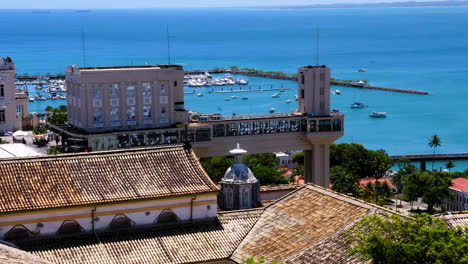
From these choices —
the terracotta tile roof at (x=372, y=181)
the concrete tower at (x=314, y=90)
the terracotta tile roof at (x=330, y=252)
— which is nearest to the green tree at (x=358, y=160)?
the terracotta tile roof at (x=372, y=181)

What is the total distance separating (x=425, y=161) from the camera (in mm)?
107875

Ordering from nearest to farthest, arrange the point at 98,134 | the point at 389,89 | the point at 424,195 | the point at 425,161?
the point at 98,134, the point at 424,195, the point at 425,161, the point at 389,89

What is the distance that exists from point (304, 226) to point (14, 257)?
9163 millimetres

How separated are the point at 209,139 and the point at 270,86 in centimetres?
12809

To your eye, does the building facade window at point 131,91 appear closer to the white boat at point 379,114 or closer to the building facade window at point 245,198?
the building facade window at point 245,198

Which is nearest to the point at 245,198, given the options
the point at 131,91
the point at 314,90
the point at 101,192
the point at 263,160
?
the point at 101,192

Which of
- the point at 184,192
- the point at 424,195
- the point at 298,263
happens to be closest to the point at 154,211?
the point at 184,192

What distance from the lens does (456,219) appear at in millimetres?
24891

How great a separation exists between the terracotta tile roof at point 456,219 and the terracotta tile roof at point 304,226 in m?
1.70

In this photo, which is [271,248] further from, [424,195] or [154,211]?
[424,195]

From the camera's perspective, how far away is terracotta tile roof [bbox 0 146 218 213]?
2467 cm

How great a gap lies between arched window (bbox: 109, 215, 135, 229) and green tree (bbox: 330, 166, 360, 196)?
4470 cm

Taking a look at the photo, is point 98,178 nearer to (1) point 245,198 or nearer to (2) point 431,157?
(1) point 245,198

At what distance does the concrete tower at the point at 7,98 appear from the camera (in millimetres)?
67562
